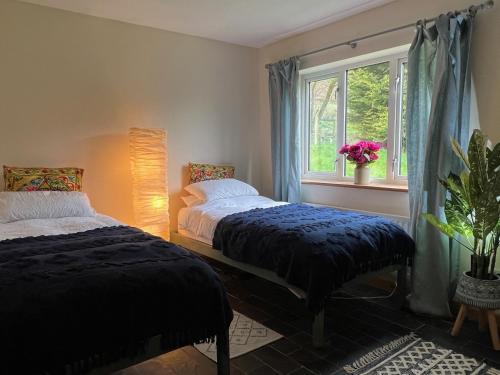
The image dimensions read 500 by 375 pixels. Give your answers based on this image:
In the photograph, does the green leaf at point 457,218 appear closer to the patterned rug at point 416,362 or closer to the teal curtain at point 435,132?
the teal curtain at point 435,132

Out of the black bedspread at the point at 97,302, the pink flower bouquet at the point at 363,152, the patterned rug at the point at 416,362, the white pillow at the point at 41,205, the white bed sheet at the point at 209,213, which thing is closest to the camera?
the black bedspread at the point at 97,302

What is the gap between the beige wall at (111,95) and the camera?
308 centimetres

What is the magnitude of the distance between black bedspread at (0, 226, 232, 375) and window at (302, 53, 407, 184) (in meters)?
2.25

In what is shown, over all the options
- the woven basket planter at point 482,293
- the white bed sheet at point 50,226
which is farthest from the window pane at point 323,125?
the white bed sheet at point 50,226

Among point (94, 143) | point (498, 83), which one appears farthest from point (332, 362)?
point (94, 143)

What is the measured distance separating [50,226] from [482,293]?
277 centimetres

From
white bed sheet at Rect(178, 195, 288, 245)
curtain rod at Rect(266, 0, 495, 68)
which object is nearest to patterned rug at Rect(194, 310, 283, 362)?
white bed sheet at Rect(178, 195, 288, 245)

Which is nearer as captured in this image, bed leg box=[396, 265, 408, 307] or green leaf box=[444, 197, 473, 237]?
green leaf box=[444, 197, 473, 237]

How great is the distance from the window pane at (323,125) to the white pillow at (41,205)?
232 centimetres

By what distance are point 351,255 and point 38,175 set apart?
2460 millimetres

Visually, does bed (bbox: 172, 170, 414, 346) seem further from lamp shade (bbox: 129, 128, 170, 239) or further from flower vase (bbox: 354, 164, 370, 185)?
flower vase (bbox: 354, 164, 370, 185)

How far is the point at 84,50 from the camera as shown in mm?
3342

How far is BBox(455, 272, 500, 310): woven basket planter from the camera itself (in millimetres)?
2248

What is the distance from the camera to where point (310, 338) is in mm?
2350
